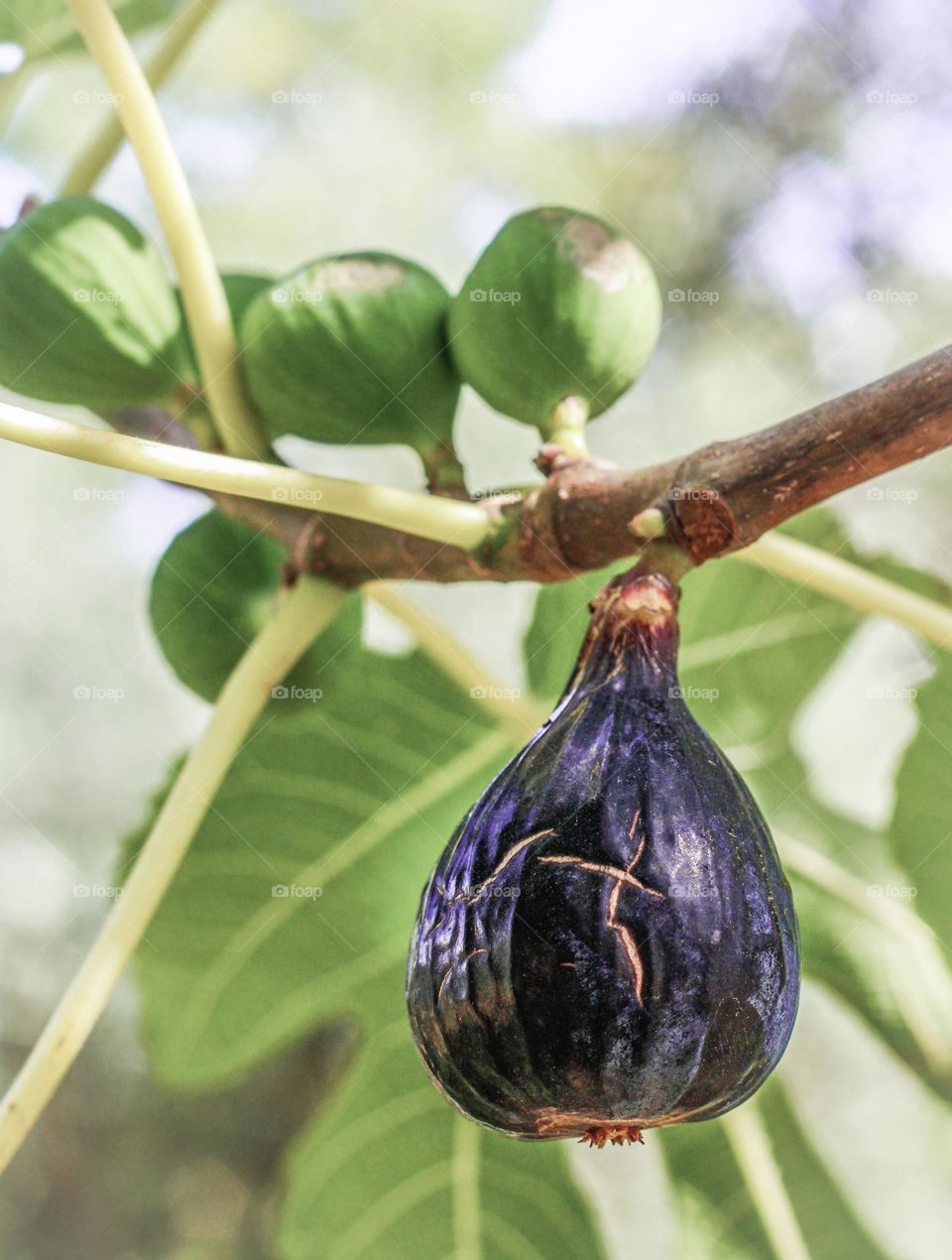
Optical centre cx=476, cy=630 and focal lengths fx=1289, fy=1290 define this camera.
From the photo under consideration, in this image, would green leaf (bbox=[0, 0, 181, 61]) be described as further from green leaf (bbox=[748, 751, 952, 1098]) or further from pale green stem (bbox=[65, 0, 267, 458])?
green leaf (bbox=[748, 751, 952, 1098])

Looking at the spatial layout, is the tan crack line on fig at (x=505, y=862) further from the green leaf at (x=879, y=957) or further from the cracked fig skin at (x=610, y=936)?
the green leaf at (x=879, y=957)

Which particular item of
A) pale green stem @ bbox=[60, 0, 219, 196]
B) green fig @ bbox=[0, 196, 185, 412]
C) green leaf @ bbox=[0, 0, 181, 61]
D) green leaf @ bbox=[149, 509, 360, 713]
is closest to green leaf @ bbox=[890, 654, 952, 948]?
green leaf @ bbox=[149, 509, 360, 713]

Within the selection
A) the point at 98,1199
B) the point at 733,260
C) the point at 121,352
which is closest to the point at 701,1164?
the point at 121,352

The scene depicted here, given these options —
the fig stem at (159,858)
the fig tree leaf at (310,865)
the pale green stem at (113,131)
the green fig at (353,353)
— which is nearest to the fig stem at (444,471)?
the green fig at (353,353)

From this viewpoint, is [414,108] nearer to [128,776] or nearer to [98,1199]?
[128,776]

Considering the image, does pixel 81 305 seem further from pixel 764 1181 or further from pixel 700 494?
pixel 764 1181

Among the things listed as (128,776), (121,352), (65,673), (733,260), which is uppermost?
(733,260)

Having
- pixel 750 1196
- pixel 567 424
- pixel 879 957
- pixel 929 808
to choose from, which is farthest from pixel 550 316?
pixel 750 1196
